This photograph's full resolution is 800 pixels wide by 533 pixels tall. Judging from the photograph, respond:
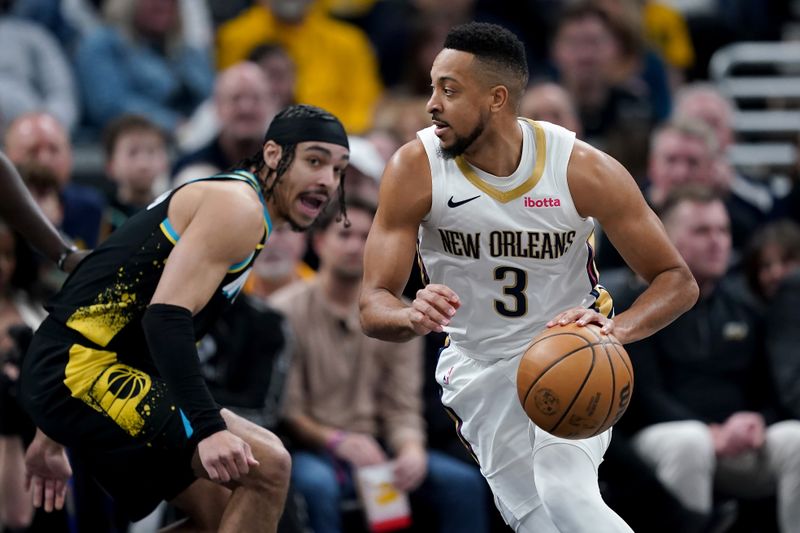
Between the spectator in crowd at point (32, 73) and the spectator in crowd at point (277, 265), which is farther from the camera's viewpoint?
the spectator in crowd at point (32, 73)

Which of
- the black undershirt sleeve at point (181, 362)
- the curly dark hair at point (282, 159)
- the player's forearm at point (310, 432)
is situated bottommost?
the player's forearm at point (310, 432)

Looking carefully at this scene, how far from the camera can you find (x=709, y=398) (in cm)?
772

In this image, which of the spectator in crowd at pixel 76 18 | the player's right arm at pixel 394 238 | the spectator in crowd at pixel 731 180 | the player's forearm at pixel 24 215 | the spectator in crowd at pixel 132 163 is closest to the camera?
the player's right arm at pixel 394 238

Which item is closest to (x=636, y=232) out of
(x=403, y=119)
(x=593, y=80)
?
(x=403, y=119)

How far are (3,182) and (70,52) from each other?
5.09m

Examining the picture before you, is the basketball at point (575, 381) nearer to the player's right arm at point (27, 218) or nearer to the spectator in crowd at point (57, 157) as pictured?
the player's right arm at point (27, 218)

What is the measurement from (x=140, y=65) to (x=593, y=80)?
136 inches

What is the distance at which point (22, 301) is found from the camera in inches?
269

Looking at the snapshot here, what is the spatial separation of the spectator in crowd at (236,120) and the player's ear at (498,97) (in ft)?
13.1

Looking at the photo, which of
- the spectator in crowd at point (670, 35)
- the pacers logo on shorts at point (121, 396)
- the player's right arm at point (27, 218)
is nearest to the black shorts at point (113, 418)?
the pacers logo on shorts at point (121, 396)

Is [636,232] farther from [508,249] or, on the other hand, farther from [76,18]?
[76,18]

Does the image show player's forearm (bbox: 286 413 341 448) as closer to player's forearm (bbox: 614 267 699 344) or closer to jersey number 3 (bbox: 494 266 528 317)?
jersey number 3 (bbox: 494 266 528 317)

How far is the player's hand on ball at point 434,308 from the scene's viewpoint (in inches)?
171

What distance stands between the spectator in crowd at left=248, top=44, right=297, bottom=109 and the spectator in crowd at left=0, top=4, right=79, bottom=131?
→ 140 centimetres
